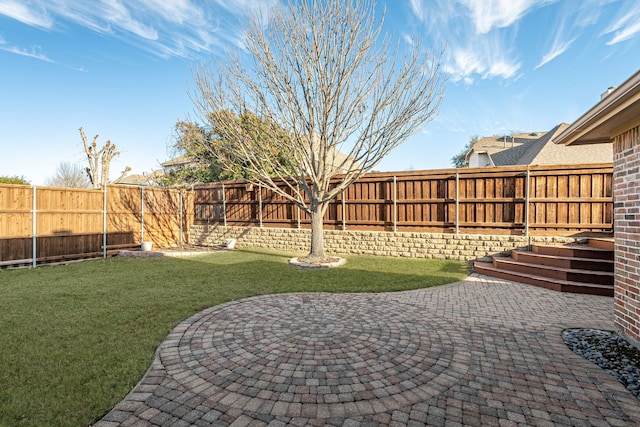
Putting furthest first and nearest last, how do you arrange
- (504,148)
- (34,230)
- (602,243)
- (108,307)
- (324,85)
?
1. (504,148)
2. (34,230)
3. (324,85)
4. (602,243)
5. (108,307)

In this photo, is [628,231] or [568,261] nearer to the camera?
[628,231]

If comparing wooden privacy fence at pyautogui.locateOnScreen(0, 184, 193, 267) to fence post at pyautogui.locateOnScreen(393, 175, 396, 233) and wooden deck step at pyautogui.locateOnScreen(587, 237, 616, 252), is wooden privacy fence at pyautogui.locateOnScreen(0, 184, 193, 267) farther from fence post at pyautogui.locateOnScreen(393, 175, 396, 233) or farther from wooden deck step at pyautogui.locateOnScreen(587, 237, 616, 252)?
wooden deck step at pyautogui.locateOnScreen(587, 237, 616, 252)

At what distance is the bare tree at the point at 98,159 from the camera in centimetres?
1959

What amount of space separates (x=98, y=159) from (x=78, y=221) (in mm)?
13103

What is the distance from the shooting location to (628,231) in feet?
11.2

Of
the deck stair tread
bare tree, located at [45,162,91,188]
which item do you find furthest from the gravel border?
bare tree, located at [45,162,91,188]

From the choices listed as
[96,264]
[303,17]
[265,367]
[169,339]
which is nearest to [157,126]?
[96,264]

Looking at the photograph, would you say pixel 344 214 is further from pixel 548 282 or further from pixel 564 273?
pixel 564 273

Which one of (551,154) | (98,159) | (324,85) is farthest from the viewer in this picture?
(98,159)

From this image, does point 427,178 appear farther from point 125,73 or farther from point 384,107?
point 125,73

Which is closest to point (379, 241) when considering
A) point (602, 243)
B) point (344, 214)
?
point (344, 214)

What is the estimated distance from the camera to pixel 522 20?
383 inches

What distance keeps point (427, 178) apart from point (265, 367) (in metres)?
8.04

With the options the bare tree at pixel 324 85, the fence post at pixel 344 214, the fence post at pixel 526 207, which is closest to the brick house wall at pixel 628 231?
the fence post at pixel 526 207
